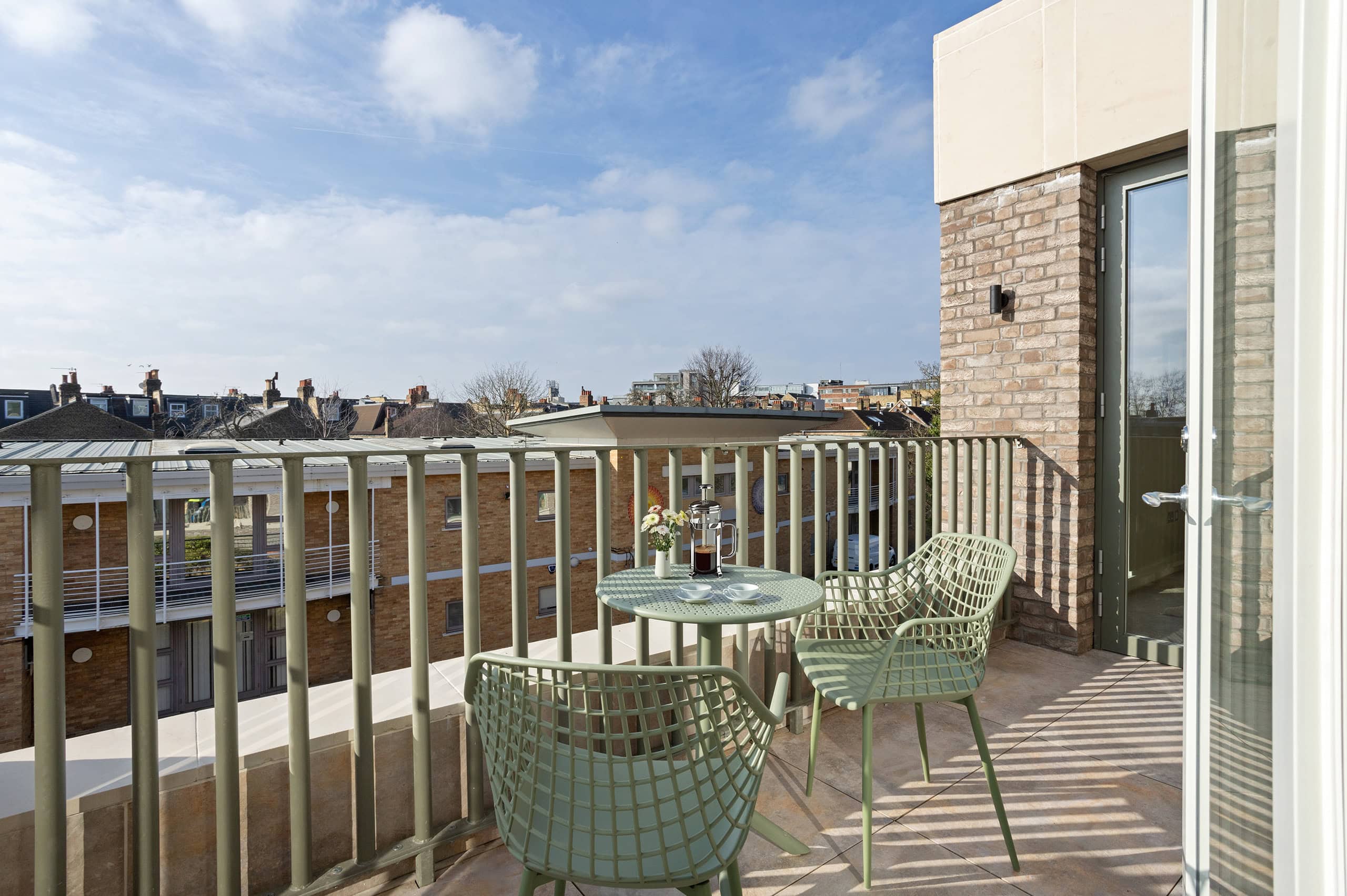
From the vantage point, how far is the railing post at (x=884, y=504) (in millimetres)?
3115

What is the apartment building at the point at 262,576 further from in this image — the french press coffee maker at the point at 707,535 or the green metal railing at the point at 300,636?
the green metal railing at the point at 300,636

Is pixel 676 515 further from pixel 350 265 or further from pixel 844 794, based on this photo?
pixel 350 265

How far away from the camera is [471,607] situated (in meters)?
1.84

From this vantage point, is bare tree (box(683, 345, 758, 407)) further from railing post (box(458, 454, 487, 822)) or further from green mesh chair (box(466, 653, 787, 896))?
green mesh chair (box(466, 653, 787, 896))

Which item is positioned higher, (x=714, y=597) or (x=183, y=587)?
(x=714, y=597)

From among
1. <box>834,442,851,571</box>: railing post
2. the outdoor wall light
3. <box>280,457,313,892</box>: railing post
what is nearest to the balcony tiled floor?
<box>280,457,313,892</box>: railing post

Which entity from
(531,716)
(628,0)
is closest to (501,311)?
(628,0)

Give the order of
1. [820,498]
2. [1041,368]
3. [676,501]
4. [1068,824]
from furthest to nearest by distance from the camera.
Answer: [1041,368], [820,498], [676,501], [1068,824]

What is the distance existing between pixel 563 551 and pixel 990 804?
5.32 ft

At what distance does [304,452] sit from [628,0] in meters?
7.19

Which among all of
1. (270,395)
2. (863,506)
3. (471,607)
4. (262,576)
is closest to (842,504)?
(863,506)

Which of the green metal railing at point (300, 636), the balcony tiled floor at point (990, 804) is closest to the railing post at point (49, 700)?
the green metal railing at point (300, 636)

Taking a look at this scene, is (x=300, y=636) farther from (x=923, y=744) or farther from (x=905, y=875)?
(x=923, y=744)

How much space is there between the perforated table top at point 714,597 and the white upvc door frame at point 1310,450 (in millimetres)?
1078
